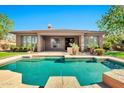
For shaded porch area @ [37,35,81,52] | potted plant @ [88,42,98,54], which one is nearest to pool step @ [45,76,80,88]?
potted plant @ [88,42,98,54]

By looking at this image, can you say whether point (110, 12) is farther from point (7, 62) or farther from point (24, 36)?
point (7, 62)

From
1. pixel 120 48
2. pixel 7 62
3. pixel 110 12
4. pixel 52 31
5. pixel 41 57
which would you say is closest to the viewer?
pixel 7 62

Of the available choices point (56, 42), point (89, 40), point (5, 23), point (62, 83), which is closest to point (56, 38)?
point (56, 42)

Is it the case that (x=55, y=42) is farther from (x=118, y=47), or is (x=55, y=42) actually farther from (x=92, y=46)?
(x=118, y=47)

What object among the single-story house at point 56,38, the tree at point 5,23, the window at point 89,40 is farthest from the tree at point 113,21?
the tree at point 5,23

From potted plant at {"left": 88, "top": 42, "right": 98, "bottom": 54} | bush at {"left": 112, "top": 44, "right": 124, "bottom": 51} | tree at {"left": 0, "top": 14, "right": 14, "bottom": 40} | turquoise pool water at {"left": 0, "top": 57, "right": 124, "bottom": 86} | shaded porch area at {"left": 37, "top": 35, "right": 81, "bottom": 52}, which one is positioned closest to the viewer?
turquoise pool water at {"left": 0, "top": 57, "right": 124, "bottom": 86}

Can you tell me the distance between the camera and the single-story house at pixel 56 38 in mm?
22109

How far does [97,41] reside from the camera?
23516 mm

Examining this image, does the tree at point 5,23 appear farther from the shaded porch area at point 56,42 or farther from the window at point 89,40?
the window at point 89,40

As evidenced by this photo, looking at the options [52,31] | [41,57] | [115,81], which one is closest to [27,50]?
[52,31]

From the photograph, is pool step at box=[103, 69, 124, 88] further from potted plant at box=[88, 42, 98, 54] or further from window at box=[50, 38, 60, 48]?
window at box=[50, 38, 60, 48]

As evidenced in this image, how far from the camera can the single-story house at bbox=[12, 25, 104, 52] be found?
22.1 m

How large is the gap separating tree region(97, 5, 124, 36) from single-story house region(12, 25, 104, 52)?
136cm
